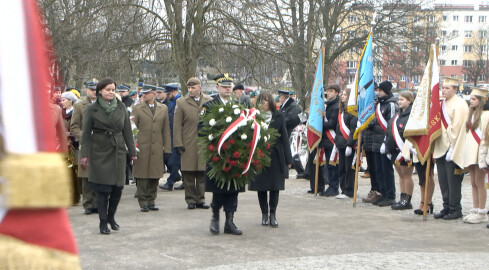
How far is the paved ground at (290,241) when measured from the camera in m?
7.16

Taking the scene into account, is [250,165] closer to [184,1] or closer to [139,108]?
[139,108]

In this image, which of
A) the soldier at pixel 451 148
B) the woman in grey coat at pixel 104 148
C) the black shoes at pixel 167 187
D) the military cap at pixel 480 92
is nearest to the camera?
the woman in grey coat at pixel 104 148

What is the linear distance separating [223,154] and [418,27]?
2648 centimetres

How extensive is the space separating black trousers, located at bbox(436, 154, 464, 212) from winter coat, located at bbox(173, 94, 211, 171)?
10.9 feet

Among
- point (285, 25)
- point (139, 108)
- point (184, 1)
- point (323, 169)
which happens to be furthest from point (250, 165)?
point (285, 25)

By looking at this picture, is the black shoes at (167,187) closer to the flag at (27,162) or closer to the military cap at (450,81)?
the military cap at (450,81)

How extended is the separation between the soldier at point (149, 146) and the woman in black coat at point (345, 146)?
9.44ft

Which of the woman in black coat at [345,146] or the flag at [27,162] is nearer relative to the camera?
the flag at [27,162]

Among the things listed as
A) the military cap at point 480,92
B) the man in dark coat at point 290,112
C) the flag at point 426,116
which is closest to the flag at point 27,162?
the military cap at point 480,92

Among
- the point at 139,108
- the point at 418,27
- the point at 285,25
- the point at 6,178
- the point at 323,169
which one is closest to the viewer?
the point at 6,178

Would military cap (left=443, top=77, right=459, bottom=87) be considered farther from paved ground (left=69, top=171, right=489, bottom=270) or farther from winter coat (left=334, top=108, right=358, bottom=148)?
winter coat (left=334, top=108, right=358, bottom=148)

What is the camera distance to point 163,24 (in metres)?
20.0

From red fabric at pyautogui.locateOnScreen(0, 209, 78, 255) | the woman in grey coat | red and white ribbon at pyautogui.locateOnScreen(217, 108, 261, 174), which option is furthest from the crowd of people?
red fabric at pyautogui.locateOnScreen(0, 209, 78, 255)

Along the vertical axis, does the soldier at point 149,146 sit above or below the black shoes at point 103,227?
above
